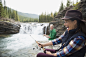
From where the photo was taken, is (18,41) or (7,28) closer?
(18,41)

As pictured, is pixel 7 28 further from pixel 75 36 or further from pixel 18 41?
pixel 75 36

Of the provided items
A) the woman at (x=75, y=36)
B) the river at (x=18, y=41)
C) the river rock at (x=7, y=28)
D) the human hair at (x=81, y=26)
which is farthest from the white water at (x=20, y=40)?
the river rock at (x=7, y=28)

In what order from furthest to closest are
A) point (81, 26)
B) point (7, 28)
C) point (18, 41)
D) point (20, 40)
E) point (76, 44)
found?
1. point (7, 28)
2. point (20, 40)
3. point (18, 41)
4. point (81, 26)
5. point (76, 44)

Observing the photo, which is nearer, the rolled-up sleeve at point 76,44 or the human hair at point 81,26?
the rolled-up sleeve at point 76,44

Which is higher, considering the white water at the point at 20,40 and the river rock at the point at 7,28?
the river rock at the point at 7,28

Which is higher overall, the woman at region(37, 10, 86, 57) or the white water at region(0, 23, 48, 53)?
the woman at region(37, 10, 86, 57)

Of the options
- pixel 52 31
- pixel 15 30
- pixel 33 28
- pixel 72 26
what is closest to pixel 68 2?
pixel 33 28

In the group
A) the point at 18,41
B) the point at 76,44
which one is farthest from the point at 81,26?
the point at 18,41

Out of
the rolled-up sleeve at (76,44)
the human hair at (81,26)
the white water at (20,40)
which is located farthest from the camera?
the white water at (20,40)

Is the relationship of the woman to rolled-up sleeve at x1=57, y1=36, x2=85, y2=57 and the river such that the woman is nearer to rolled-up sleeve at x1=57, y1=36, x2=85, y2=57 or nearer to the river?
rolled-up sleeve at x1=57, y1=36, x2=85, y2=57

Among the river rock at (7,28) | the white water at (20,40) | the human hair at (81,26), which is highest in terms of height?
the human hair at (81,26)

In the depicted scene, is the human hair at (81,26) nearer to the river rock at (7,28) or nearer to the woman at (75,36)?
the woman at (75,36)

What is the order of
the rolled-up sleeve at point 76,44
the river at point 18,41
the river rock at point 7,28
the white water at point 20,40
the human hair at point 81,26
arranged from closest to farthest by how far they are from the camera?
the rolled-up sleeve at point 76,44
the human hair at point 81,26
the river at point 18,41
the white water at point 20,40
the river rock at point 7,28

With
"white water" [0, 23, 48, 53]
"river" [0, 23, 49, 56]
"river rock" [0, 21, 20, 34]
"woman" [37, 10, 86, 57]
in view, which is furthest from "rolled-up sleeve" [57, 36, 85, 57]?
"river rock" [0, 21, 20, 34]
